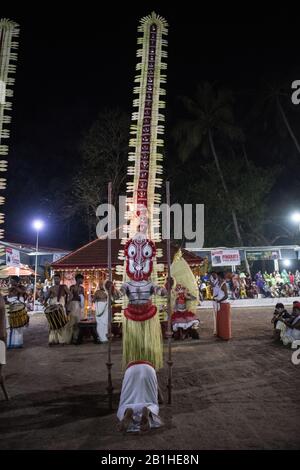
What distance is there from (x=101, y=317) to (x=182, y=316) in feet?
7.61

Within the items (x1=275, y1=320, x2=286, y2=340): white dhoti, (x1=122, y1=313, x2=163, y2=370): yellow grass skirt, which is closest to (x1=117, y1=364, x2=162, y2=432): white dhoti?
(x1=122, y1=313, x2=163, y2=370): yellow grass skirt

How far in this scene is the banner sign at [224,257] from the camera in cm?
2208

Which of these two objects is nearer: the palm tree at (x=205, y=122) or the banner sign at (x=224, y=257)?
the banner sign at (x=224, y=257)

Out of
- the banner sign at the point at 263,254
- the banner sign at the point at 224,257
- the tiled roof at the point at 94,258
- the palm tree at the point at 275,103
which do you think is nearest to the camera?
the tiled roof at the point at 94,258

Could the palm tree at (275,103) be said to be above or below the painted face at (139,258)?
above

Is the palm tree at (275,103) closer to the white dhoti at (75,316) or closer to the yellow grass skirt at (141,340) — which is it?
the white dhoti at (75,316)

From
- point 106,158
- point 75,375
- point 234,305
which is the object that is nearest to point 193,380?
→ point 75,375

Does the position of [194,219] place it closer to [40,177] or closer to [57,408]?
[40,177]

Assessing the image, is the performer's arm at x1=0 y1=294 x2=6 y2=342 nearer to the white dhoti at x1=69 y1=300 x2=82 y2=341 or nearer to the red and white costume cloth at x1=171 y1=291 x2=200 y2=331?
the white dhoti at x1=69 y1=300 x2=82 y2=341

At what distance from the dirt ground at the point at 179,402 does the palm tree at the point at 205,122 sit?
74.5 feet

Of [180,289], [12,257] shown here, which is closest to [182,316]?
[180,289]

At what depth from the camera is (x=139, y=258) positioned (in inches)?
232

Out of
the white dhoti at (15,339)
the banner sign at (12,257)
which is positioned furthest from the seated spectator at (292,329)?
the banner sign at (12,257)
